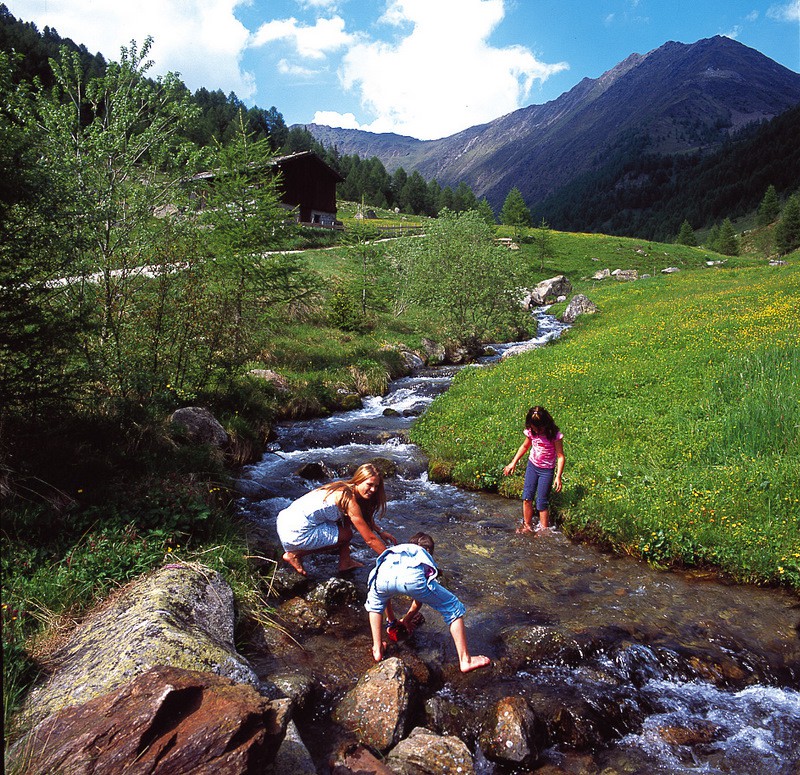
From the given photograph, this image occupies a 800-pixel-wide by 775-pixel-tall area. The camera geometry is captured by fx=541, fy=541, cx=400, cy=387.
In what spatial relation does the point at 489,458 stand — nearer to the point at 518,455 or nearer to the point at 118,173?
the point at 518,455

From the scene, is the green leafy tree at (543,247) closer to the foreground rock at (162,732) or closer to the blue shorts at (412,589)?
the blue shorts at (412,589)

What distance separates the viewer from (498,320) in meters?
32.8

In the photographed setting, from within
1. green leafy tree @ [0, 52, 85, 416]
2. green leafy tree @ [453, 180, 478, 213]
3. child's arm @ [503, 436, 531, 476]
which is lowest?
child's arm @ [503, 436, 531, 476]

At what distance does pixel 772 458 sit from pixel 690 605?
4.61 m

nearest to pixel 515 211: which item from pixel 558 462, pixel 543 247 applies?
pixel 543 247

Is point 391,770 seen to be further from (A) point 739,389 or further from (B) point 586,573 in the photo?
(A) point 739,389

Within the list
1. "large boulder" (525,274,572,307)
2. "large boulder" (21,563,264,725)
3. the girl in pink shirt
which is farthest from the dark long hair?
"large boulder" (525,274,572,307)

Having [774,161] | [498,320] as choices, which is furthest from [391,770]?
[774,161]

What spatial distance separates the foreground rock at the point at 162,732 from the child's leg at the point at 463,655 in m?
2.51

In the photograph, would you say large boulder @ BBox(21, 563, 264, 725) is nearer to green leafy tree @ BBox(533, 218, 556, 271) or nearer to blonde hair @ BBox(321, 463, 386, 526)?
blonde hair @ BBox(321, 463, 386, 526)

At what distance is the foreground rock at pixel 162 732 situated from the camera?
3889 millimetres

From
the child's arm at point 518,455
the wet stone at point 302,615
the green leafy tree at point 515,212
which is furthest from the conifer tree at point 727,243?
the wet stone at point 302,615

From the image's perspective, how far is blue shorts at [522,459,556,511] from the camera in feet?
34.2

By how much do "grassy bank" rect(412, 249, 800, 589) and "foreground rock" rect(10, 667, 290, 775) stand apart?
7436mm
